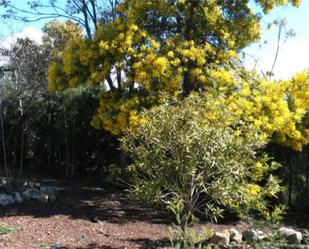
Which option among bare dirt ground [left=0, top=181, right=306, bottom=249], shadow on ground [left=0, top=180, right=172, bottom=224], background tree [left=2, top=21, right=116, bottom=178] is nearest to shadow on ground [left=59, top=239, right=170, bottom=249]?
bare dirt ground [left=0, top=181, right=306, bottom=249]

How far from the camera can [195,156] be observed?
5.66 m

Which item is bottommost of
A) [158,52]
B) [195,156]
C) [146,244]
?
[146,244]

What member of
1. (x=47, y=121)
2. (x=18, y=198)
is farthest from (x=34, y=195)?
(x=47, y=121)

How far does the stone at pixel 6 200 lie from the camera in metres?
8.52

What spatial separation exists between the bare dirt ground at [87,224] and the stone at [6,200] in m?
0.19

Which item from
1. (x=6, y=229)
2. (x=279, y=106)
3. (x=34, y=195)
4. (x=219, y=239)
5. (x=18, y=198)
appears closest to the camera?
(x=219, y=239)

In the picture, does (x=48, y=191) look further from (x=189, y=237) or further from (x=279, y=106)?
(x=189, y=237)

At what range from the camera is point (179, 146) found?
5684mm

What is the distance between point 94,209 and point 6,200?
146cm

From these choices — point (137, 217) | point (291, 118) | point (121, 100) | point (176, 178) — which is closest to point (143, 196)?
point (176, 178)

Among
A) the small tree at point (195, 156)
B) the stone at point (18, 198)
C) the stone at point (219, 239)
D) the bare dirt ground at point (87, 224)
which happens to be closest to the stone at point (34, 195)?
the stone at point (18, 198)

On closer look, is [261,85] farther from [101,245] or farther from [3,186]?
[3,186]

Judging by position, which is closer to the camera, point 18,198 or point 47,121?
point 18,198

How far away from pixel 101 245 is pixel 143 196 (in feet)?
2.86
